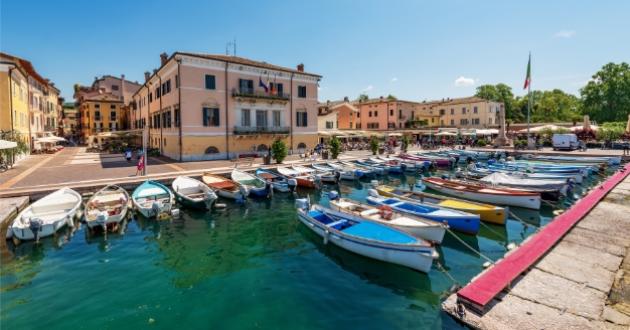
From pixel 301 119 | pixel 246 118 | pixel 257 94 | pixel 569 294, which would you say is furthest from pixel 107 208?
pixel 301 119

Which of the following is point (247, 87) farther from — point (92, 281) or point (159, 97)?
point (92, 281)

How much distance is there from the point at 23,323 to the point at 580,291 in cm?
1259

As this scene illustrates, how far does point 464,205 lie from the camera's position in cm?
1467

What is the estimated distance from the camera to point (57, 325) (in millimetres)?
7359

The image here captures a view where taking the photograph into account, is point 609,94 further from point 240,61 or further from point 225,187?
point 225,187

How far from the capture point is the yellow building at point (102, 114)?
2672 inches

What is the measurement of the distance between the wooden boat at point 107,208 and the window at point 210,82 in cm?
1677

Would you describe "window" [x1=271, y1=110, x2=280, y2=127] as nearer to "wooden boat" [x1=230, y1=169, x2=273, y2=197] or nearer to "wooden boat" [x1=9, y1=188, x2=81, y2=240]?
"wooden boat" [x1=230, y1=169, x2=273, y2=197]

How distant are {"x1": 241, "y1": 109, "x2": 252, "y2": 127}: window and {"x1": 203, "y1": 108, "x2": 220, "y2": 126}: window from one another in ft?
9.23

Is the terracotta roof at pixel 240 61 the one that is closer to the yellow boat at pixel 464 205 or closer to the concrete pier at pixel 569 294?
the yellow boat at pixel 464 205

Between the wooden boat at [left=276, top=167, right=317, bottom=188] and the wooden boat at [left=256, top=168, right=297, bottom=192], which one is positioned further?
the wooden boat at [left=276, top=167, right=317, bottom=188]

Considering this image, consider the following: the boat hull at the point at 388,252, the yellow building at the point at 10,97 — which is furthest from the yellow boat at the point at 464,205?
the yellow building at the point at 10,97

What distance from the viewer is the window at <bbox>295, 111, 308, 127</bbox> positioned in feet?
129

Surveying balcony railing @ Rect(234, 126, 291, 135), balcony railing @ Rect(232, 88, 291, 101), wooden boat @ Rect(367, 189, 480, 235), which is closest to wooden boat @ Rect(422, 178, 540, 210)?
wooden boat @ Rect(367, 189, 480, 235)
